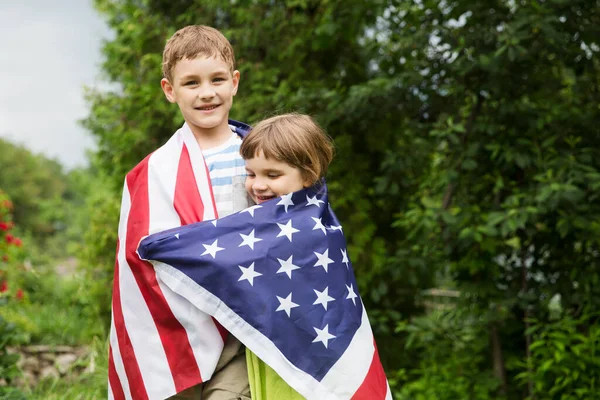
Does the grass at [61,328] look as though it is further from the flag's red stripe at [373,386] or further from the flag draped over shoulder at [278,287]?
the flag's red stripe at [373,386]

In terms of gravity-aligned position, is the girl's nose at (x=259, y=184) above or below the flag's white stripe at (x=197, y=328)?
above

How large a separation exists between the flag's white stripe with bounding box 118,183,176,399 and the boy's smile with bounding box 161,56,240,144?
1.67 ft

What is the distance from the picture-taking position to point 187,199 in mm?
2154

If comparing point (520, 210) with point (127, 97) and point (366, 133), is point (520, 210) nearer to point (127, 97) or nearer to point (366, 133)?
point (366, 133)

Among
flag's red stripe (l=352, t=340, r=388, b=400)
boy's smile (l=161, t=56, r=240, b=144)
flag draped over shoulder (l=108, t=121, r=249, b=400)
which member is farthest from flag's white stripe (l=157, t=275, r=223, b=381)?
boy's smile (l=161, t=56, r=240, b=144)

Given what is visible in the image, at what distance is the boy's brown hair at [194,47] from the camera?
224 cm

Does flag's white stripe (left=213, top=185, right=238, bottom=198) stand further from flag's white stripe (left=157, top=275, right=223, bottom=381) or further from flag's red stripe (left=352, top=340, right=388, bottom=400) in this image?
flag's red stripe (left=352, top=340, right=388, bottom=400)

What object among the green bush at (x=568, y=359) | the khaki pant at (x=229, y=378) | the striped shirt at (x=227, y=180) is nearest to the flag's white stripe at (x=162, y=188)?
the striped shirt at (x=227, y=180)

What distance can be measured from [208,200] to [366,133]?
3.43 metres

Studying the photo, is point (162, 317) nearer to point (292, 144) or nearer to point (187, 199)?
point (187, 199)

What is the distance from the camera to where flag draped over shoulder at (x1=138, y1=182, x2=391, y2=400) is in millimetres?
2045

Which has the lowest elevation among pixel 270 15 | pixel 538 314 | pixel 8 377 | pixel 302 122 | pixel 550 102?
pixel 538 314

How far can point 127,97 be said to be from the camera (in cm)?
666

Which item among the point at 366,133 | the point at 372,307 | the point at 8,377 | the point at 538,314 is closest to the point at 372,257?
the point at 372,307
